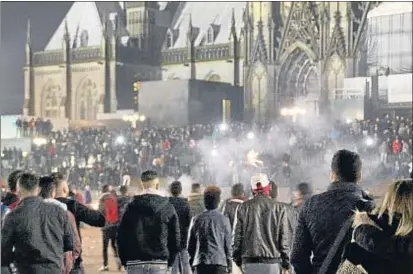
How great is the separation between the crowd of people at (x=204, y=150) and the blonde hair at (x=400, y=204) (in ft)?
63.1

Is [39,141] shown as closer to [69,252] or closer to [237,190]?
[237,190]

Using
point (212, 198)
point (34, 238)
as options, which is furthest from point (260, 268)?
point (34, 238)

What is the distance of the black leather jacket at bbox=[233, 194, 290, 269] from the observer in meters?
6.32

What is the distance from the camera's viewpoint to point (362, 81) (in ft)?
125

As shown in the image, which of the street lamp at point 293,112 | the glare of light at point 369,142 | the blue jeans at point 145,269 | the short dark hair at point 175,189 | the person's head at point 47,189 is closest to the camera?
the person's head at point 47,189

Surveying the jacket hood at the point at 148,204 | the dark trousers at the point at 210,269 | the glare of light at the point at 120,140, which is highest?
the jacket hood at the point at 148,204

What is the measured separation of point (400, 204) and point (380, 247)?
0.21 metres

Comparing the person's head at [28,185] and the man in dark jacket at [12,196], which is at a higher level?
the person's head at [28,185]

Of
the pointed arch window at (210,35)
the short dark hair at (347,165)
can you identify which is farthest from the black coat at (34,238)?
the pointed arch window at (210,35)

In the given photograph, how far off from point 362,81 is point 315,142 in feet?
31.8

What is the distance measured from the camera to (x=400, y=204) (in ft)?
11.5

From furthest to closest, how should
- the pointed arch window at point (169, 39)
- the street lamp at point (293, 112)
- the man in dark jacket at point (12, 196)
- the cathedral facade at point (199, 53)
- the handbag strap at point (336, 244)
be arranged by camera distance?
the pointed arch window at point (169, 39), the cathedral facade at point (199, 53), the street lamp at point (293, 112), the man in dark jacket at point (12, 196), the handbag strap at point (336, 244)

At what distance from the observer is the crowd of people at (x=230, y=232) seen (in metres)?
3.50

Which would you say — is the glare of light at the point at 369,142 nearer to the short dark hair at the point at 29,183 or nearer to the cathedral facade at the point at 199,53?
the cathedral facade at the point at 199,53
